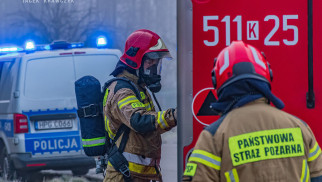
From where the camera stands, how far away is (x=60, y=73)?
7289 mm

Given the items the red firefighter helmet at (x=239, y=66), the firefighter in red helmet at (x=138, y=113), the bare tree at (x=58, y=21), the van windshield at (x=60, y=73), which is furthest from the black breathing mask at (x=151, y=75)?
the bare tree at (x=58, y=21)

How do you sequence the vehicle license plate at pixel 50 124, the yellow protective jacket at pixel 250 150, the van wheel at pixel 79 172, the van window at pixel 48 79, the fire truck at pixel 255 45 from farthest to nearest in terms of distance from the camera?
the van wheel at pixel 79 172 < the van window at pixel 48 79 < the vehicle license plate at pixel 50 124 < the fire truck at pixel 255 45 < the yellow protective jacket at pixel 250 150

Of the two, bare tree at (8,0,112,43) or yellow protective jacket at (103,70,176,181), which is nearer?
yellow protective jacket at (103,70,176,181)

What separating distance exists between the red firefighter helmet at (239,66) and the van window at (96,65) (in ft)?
15.7

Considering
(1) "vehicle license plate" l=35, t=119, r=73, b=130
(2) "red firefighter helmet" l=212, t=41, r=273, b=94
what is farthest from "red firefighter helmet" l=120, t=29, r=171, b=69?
(1) "vehicle license plate" l=35, t=119, r=73, b=130

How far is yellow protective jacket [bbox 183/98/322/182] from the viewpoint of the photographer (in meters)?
2.40

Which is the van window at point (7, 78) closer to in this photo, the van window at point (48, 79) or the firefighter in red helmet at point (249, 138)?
the van window at point (48, 79)

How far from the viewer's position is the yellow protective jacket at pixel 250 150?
7.87 ft

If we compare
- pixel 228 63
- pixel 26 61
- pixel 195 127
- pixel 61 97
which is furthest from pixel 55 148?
pixel 228 63

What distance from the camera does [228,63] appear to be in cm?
251

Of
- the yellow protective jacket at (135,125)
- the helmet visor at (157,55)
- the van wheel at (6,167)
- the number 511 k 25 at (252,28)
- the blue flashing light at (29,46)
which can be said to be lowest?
the van wheel at (6,167)

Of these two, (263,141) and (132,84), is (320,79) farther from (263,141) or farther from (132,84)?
(132,84)

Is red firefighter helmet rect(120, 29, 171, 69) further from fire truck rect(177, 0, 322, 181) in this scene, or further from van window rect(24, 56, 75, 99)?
van window rect(24, 56, 75, 99)

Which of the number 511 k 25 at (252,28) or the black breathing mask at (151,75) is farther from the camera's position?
the black breathing mask at (151,75)
